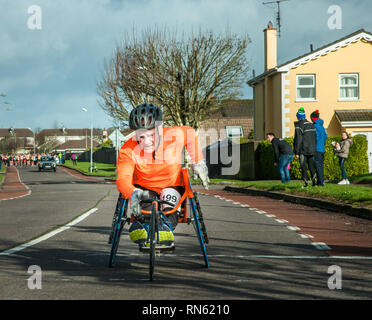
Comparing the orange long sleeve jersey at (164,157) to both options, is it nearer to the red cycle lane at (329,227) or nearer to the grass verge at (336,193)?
the red cycle lane at (329,227)

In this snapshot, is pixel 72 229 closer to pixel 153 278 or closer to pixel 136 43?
pixel 153 278

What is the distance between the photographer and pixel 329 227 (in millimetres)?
11156

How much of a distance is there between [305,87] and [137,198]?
108 ft

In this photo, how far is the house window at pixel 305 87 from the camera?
38000mm

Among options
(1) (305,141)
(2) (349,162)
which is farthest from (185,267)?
(2) (349,162)

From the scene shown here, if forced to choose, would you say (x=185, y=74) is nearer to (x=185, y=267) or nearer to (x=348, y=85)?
(x=348, y=85)

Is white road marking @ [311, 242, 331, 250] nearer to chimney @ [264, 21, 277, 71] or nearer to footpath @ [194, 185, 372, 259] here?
footpath @ [194, 185, 372, 259]

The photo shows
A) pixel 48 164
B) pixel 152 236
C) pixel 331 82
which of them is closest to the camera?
pixel 152 236

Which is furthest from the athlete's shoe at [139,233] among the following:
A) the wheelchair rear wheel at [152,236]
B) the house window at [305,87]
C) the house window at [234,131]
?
the house window at [234,131]

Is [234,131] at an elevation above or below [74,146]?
above

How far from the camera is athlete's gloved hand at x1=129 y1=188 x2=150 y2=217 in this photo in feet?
20.6

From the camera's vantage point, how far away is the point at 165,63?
38.7m

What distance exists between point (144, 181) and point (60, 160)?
89962 mm

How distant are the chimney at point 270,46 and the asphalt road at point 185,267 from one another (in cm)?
3176
